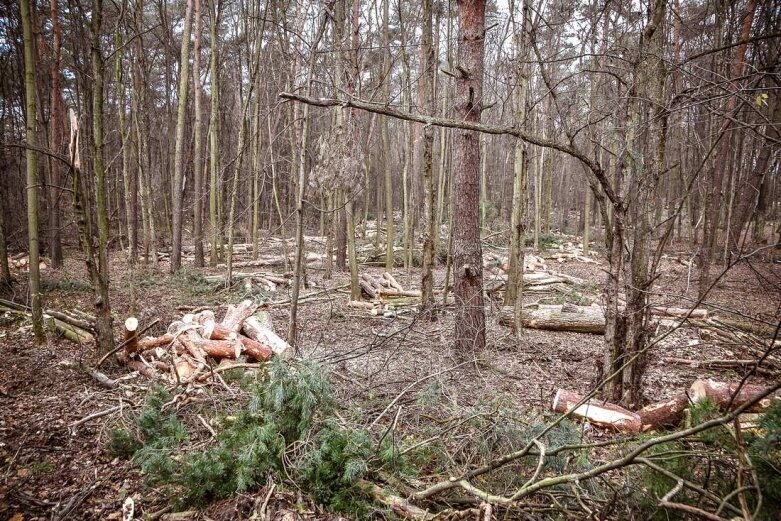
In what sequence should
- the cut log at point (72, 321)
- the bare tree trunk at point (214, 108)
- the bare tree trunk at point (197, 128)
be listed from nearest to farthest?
the cut log at point (72, 321), the bare tree trunk at point (214, 108), the bare tree trunk at point (197, 128)

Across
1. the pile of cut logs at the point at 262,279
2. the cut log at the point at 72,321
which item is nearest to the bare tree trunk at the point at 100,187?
the cut log at the point at 72,321

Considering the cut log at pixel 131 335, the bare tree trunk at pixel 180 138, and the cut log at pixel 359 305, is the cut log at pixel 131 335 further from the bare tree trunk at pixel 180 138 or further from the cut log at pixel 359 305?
the bare tree trunk at pixel 180 138

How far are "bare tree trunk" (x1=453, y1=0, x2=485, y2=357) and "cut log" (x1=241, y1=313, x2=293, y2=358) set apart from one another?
7.92 feet

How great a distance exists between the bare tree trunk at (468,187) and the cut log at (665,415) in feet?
6.37

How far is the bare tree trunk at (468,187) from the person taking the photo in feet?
17.3

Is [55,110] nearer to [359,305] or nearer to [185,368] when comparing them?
[359,305]

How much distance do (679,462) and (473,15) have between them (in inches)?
202

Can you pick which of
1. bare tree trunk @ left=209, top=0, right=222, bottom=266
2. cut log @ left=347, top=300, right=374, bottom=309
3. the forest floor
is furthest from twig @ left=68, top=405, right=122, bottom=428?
bare tree trunk @ left=209, top=0, right=222, bottom=266

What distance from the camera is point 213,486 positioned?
8.67 feet

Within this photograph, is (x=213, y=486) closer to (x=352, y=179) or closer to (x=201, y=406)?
(x=201, y=406)

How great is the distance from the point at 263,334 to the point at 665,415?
4774 millimetres

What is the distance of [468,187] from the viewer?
5.45 metres

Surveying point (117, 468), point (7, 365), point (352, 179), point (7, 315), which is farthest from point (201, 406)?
point (7, 315)

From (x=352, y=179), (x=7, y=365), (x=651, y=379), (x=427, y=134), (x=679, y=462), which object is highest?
(x=427, y=134)
